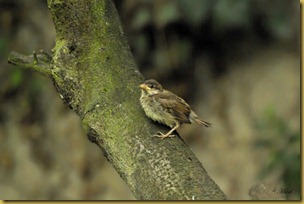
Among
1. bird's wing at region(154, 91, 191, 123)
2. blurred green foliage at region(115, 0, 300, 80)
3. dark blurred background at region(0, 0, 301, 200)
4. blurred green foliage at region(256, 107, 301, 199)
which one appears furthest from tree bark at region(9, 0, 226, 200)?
blurred green foliage at region(115, 0, 300, 80)

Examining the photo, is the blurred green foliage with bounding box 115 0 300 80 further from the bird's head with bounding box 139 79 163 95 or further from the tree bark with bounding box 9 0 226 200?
the tree bark with bounding box 9 0 226 200

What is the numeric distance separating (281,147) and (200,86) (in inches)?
59.2

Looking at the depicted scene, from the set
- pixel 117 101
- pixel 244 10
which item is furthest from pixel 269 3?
pixel 117 101

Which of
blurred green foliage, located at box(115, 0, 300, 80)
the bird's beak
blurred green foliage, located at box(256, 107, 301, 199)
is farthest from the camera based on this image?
blurred green foliage, located at box(115, 0, 300, 80)

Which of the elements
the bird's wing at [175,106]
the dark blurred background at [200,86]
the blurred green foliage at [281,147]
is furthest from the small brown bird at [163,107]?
the dark blurred background at [200,86]

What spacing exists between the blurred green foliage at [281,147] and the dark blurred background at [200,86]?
0.05 ft

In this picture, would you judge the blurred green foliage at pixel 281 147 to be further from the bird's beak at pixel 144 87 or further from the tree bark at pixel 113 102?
the tree bark at pixel 113 102

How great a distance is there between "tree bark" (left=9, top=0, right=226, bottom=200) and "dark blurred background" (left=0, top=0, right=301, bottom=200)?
3.08 m

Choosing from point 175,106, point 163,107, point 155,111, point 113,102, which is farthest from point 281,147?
point 113,102

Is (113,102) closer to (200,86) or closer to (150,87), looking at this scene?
(150,87)

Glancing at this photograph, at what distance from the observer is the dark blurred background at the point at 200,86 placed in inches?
276

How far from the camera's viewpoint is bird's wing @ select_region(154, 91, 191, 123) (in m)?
3.76

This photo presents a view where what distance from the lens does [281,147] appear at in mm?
6336

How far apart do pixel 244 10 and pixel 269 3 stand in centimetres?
25
